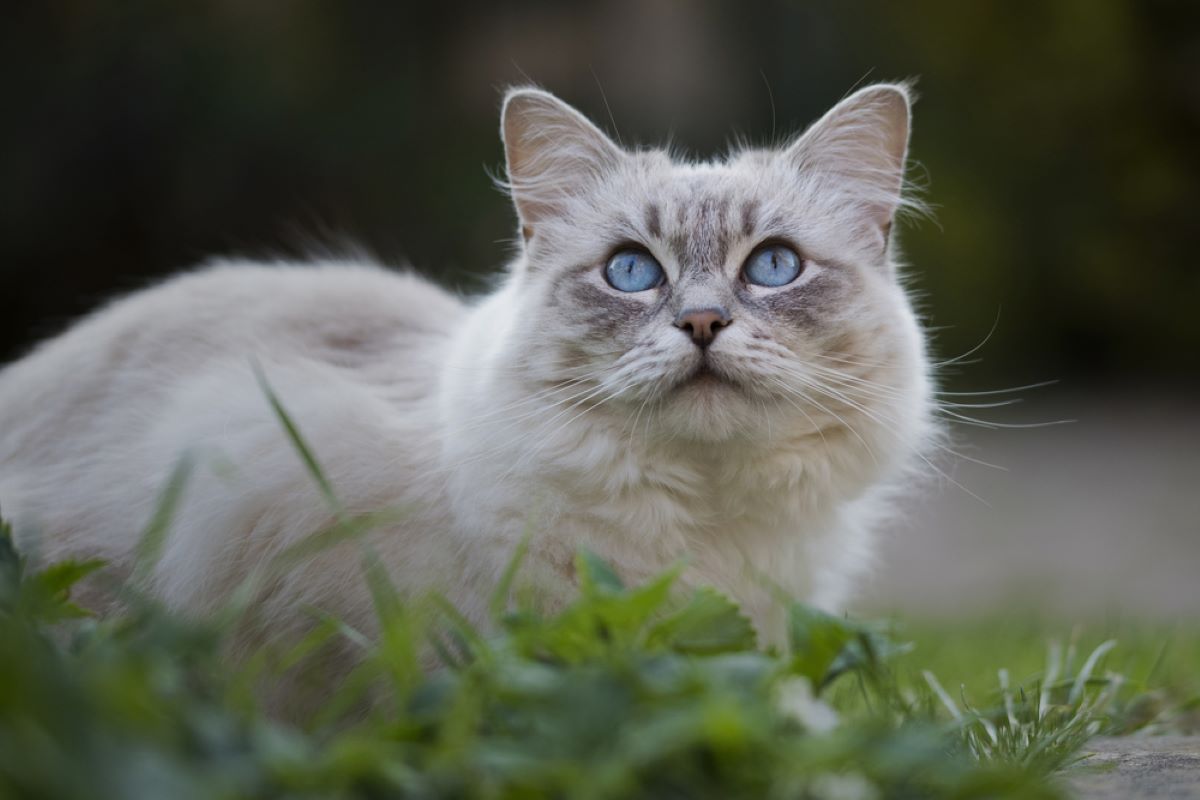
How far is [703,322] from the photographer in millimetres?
2395

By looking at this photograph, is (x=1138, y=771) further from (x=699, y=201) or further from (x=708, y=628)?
(x=699, y=201)

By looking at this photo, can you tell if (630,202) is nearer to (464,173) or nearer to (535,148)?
(535,148)

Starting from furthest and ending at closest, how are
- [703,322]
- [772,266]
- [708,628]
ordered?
1. [772,266]
2. [703,322]
3. [708,628]

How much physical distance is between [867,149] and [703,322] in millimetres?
830

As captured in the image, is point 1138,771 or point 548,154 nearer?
point 1138,771

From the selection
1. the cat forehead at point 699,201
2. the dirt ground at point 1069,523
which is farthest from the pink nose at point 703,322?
the dirt ground at point 1069,523

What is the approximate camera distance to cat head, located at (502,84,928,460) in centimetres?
243

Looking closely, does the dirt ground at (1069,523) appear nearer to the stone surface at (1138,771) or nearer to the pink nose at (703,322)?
the stone surface at (1138,771)

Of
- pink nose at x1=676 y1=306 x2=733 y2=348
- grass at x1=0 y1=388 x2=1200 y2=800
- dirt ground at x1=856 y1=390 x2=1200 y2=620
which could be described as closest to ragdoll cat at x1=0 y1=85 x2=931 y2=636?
pink nose at x1=676 y1=306 x2=733 y2=348

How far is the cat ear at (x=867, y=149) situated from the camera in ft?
9.50

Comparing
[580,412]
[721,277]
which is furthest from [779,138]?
[580,412]

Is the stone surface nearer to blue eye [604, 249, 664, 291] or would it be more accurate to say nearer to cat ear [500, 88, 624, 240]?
blue eye [604, 249, 664, 291]

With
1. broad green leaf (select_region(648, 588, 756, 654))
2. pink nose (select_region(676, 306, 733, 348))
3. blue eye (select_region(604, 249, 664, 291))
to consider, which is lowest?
broad green leaf (select_region(648, 588, 756, 654))

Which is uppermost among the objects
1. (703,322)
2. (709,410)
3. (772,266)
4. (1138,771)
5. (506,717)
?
(772,266)
